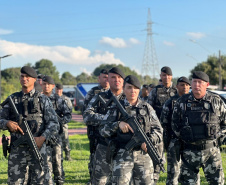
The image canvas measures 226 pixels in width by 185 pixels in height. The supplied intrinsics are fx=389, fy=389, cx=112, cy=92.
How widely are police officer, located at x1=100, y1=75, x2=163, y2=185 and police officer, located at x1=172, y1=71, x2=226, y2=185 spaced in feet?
2.38

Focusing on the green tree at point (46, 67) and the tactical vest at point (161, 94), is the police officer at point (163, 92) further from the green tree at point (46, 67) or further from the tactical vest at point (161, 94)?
the green tree at point (46, 67)

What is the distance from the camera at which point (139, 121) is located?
4.87 metres

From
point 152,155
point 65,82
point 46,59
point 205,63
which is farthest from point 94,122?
point 46,59

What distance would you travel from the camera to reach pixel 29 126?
17.1ft

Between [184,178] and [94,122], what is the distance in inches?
61.4

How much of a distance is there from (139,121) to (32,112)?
147 centimetres

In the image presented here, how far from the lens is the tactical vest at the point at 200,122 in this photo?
5.37 metres

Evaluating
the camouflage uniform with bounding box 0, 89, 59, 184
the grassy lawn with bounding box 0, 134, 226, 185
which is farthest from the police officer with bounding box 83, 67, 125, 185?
the grassy lawn with bounding box 0, 134, 226, 185

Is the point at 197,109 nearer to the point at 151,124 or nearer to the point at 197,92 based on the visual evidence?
the point at 197,92

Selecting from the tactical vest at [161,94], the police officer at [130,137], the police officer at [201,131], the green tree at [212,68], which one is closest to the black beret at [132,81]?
the police officer at [130,137]

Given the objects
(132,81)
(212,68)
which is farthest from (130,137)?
(212,68)

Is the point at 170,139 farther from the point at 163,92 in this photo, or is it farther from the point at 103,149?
the point at 103,149

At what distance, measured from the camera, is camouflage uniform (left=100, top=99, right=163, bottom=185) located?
15.7 feet

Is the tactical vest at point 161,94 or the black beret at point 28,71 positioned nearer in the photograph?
the black beret at point 28,71
